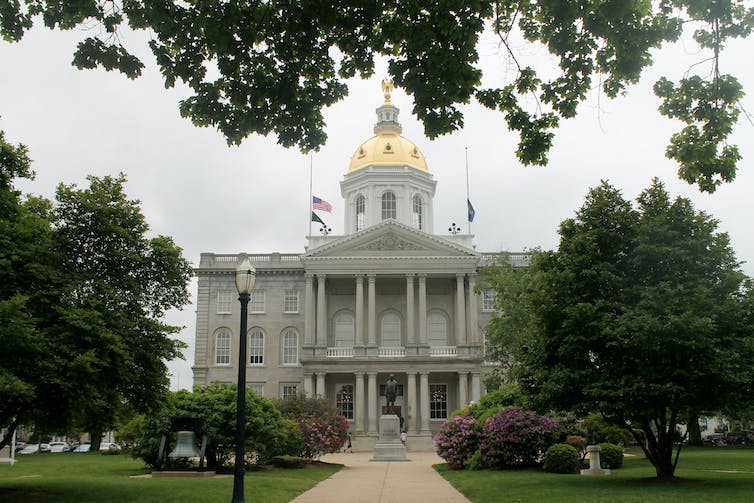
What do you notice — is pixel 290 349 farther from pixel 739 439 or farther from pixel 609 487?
pixel 609 487

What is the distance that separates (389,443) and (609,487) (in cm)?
2124

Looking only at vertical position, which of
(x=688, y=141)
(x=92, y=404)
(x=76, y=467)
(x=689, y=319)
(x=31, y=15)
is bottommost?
(x=76, y=467)

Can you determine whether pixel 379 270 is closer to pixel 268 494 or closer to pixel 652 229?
pixel 652 229

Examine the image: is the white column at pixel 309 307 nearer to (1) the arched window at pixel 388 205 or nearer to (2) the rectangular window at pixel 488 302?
(1) the arched window at pixel 388 205

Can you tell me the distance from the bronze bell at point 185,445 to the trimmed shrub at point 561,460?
38.8ft

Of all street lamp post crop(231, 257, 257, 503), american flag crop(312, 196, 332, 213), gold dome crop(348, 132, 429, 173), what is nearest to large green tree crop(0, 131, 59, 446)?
street lamp post crop(231, 257, 257, 503)

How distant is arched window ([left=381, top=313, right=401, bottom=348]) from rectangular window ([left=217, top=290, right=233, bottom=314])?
514 inches

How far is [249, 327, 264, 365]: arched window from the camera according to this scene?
64.8 meters

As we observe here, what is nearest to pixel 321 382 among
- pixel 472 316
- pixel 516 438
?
pixel 472 316

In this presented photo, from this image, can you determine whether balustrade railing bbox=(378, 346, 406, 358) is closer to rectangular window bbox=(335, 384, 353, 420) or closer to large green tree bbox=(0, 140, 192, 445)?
rectangular window bbox=(335, 384, 353, 420)

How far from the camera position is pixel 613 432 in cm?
3672

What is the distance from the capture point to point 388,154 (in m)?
71.2

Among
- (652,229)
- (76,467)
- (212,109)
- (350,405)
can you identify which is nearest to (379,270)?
(350,405)

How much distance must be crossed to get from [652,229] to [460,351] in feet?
123
